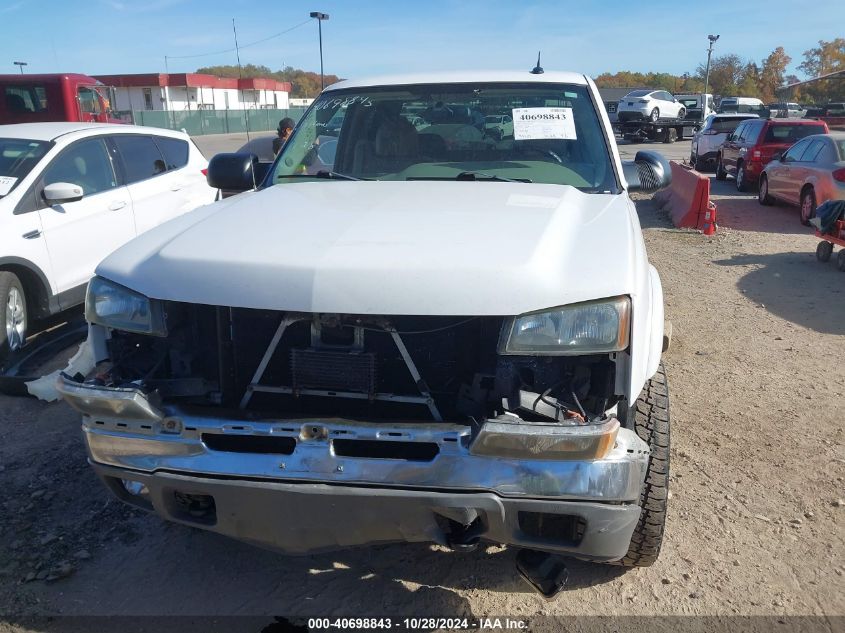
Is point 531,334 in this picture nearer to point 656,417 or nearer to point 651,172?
point 656,417

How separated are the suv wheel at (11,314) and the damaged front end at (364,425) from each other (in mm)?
3189

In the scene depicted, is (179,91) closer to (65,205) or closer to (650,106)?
(650,106)

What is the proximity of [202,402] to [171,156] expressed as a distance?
5702mm

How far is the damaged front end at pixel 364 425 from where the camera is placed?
219cm

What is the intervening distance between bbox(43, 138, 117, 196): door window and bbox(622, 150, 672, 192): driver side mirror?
465 centimetres

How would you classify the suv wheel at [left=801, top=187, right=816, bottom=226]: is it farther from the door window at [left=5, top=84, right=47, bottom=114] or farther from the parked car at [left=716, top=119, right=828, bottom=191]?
the door window at [left=5, top=84, right=47, bottom=114]

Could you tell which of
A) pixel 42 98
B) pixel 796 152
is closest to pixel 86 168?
pixel 796 152

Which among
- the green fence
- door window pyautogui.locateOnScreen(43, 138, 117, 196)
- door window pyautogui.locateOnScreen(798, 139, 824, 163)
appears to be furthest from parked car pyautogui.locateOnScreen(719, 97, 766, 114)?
door window pyautogui.locateOnScreen(43, 138, 117, 196)

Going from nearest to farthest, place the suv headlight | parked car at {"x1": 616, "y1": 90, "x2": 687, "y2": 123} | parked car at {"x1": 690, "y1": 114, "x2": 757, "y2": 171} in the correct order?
1. the suv headlight
2. parked car at {"x1": 690, "y1": 114, "x2": 757, "y2": 171}
3. parked car at {"x1": 616, "y1": 90, "x2": 687, "y2": 123}

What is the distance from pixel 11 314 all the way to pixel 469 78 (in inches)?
153

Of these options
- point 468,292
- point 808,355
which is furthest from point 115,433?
point 808,355

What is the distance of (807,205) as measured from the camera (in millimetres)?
11234

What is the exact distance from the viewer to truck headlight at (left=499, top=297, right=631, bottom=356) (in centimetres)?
221

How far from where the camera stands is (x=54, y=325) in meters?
6.41
